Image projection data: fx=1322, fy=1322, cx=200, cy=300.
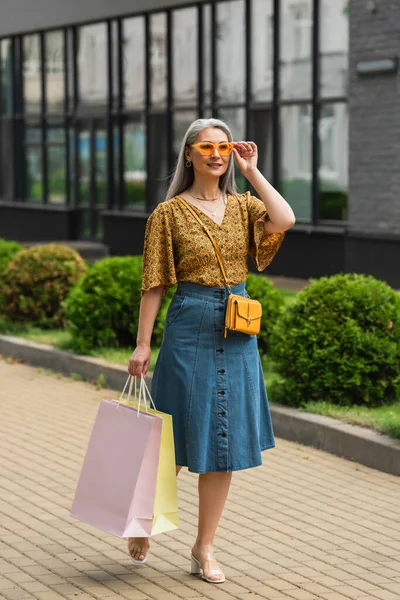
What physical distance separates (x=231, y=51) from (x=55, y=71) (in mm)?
7551

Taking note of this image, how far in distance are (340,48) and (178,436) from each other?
1559cm

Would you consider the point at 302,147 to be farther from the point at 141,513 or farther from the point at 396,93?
the point at 141,513

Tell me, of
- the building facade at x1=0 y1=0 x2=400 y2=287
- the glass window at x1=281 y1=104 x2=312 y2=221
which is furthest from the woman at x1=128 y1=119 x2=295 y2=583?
the glass window at x1=281 y1=104 x2=312 y2=221

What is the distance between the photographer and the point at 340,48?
2042 centimetres

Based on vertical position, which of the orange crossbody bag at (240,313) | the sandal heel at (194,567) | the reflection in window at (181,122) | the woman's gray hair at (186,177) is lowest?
the sandal heel at (194,567)

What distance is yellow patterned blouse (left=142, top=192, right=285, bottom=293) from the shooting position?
5.66m

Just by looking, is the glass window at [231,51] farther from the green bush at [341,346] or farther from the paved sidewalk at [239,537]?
the paved sidewalk at [239,537]

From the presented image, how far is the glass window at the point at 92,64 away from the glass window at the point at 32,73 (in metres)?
2.20

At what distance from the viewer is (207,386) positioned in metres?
5.62

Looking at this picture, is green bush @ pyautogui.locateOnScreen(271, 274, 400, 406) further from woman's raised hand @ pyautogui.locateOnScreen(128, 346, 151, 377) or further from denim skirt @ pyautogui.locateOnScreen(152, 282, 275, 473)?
woman's raised hand @ pyautogui.locateOnScreen(128, 346, 151, 377)

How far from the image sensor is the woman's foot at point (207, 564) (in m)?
5.70

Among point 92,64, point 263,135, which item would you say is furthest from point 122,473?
point 92,64

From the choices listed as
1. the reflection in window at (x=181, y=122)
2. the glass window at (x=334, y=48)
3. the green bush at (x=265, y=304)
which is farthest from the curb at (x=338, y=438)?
the reflection in window at (x=181, y=122)

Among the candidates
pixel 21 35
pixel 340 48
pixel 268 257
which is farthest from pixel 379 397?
pixel 21 35
